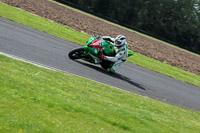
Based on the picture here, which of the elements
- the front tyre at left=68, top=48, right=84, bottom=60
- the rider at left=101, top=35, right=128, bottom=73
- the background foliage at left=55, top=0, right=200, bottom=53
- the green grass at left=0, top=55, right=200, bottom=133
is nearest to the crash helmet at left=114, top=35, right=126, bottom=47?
the rider at left=101, top=35, right=128, bottom=73

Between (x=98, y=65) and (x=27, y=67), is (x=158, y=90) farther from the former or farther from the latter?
(x=27, y=67)

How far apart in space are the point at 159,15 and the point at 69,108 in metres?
55.0

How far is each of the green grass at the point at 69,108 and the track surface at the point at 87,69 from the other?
1753mm

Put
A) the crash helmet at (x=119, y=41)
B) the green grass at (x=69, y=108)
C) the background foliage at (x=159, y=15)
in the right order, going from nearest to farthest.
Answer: the green grass at (x=69, y=108)
the crash helmet at (x=119, y=41)
the background foliage at (x=159, y=15)

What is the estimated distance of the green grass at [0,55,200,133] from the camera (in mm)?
5363

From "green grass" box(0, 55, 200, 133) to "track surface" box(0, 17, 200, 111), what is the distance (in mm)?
1753

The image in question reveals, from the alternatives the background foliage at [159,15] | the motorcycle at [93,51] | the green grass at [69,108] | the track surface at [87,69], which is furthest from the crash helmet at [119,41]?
the background foliage at [159,15]

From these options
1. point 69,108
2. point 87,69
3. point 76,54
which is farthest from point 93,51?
point 69,108

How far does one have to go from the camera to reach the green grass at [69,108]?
5363 millimetres

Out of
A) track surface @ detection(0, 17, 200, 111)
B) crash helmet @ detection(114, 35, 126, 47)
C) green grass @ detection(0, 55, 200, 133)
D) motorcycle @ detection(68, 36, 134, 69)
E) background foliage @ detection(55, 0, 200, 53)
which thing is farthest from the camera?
background foliage @ detection(55, 0, 200, 53)

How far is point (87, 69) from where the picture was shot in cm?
1253

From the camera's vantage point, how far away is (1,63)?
331 inches

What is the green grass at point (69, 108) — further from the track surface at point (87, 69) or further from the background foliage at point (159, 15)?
the background foliage at point (159, 15)

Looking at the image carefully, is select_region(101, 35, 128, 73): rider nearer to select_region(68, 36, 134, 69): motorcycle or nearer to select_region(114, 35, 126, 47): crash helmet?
select_region(114, 35, 126, 47): crash helmet
